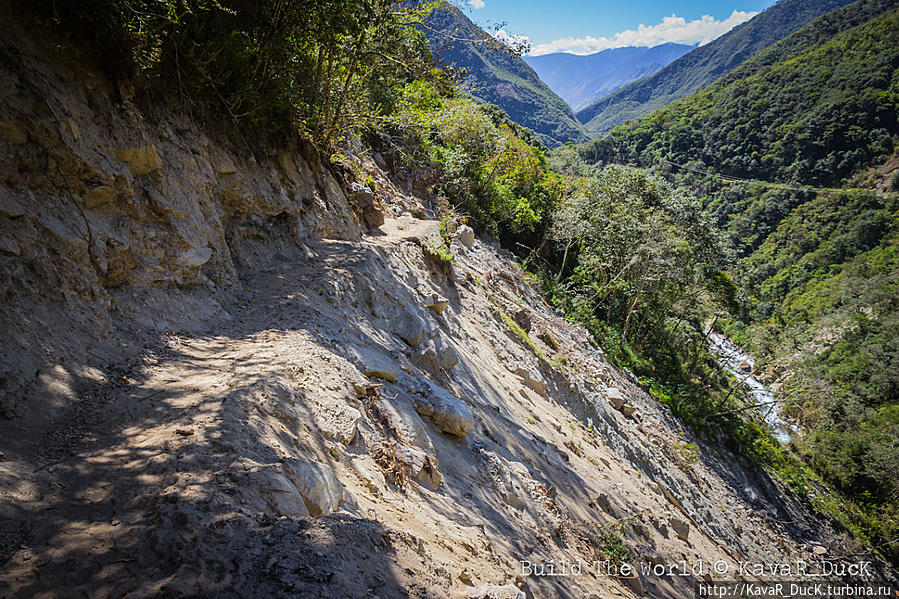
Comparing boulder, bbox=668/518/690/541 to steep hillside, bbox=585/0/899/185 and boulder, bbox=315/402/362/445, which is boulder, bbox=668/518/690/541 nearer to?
boulder, bbox=315/402/362/445

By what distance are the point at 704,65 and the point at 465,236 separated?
20229cm

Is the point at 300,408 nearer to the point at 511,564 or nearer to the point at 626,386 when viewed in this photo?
the point at 511,564

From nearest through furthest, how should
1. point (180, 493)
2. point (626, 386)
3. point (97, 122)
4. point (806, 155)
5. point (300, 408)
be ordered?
point (180, 493) → point (300, 408) → point (97, 122) → point (626, 386) → point (806, 155)

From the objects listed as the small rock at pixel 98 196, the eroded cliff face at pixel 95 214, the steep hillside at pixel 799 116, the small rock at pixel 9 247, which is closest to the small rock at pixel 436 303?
the eroded cliff face at pixel 95 214

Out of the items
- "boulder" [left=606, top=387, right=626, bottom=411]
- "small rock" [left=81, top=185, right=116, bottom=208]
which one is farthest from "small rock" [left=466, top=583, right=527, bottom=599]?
"boulder" [left=606, top=387, right=626, bottom=411]

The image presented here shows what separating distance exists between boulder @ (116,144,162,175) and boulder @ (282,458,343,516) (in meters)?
3.35

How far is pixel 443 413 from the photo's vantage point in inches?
178

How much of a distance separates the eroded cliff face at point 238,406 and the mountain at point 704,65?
522ft

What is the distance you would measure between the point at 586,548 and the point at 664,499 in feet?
16.2

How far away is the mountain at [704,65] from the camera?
14238 centimetres

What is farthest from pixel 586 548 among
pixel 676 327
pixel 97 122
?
pixel 676 327

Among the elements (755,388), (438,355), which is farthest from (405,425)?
(755,388)

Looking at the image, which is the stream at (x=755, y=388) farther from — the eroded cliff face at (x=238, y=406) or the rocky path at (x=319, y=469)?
the eroded cliff face at (x=238, y=406)

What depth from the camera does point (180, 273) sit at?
4098 millimetres
